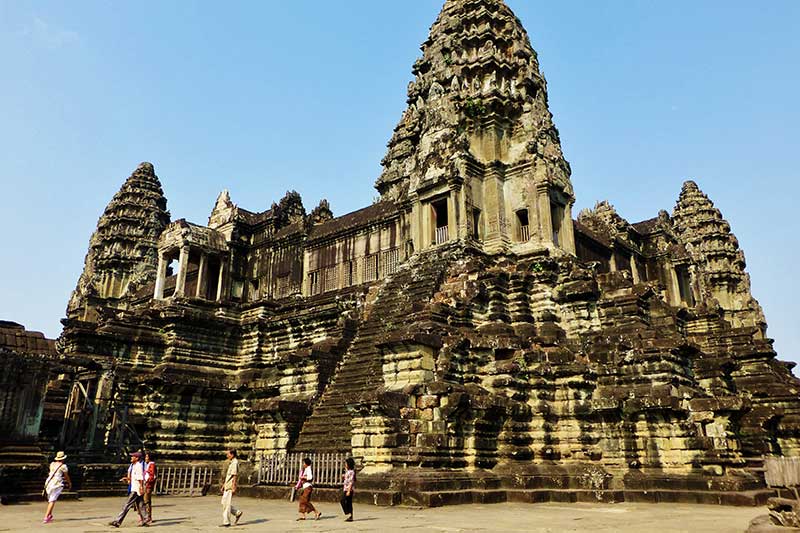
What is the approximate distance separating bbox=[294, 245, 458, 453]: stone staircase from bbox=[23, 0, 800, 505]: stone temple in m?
0.10

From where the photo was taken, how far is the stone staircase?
18.8 meters

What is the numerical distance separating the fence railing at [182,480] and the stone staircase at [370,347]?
4632 mm

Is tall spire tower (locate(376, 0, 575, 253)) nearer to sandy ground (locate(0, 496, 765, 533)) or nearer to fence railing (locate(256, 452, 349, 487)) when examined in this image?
fence railing (locate(256, 452, 349, 487))

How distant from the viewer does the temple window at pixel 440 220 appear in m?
23.6

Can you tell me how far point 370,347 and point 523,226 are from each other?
7725mm

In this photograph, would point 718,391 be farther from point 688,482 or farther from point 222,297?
point 222,297

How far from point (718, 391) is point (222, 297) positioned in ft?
74.0

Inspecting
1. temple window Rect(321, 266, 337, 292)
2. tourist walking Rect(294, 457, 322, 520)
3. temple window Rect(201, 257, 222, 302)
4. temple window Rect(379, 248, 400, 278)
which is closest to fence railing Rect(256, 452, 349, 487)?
tourist walking Rect(294, 457, 322, 520)

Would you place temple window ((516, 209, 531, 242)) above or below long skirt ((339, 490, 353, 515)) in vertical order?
above

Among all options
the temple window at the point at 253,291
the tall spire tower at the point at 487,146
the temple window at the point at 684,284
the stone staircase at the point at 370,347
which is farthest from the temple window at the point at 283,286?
the temple window at the point at 684,284

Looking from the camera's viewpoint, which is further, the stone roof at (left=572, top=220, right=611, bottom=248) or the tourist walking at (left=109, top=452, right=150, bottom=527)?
the stone roof at (left=572, top=220, right=611, bottom=248)

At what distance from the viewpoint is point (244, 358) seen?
2931cm

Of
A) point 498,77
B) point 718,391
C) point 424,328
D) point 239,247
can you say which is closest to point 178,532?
point 424,328

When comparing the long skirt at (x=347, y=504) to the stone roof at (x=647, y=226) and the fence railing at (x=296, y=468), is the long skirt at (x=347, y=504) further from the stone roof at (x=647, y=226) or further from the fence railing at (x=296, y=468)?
the stone roof at (x=647, y=226)
